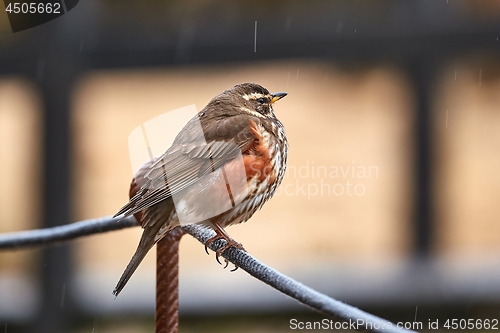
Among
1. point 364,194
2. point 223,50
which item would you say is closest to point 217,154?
point 223,50

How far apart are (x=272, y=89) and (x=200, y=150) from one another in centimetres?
214

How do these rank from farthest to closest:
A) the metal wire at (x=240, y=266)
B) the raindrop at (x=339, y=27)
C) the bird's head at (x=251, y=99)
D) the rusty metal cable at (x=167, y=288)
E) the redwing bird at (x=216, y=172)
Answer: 1. the raindrop at (x=339, y=27)
2. the bird's head at (x=251, y=99)
3. the redwing bird at (x=216, y=172)
4. the rusty metal cable at (x=167, y=288)
5. the metal wire at (x=240, y=266)

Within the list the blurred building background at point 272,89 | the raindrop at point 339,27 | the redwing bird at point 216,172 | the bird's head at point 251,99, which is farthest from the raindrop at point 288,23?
the redwing bird at point 216,172

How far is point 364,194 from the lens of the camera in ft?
15.3

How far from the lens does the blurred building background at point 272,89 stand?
3.48m

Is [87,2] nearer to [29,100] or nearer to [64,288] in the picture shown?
[29,100]

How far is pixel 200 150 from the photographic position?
2004mm

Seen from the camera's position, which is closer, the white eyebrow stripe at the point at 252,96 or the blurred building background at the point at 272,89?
the white eyebrow stripe at the point at 252,96

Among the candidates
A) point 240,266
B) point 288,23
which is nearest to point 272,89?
point 288,23

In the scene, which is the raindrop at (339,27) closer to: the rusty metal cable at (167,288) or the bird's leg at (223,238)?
the bird's leg at (223,238)

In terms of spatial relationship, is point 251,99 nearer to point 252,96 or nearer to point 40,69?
point 252,96

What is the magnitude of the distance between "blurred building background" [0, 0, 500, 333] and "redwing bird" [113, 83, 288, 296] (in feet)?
4.51

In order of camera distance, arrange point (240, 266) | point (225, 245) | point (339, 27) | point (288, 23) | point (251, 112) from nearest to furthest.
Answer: point (240, 266) < point (225, 245) < point (251, 112) < point (339, 27) < point (288, 23)

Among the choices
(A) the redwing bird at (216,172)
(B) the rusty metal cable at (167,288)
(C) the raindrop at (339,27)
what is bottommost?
(B) the rusty metal cable at (167,288)
